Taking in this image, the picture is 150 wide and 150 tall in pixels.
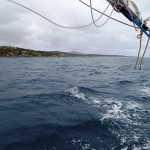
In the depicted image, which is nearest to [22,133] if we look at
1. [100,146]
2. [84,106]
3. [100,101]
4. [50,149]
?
[50,149]

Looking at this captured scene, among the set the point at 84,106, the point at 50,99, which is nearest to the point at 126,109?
the point at 84,106

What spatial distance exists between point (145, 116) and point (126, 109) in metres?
1.73

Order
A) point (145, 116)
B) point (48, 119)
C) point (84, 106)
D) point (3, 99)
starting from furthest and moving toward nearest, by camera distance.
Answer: point (3, 99), point (84, 106), point (145, 116), point (48, 119)

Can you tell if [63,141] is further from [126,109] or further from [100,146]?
[126,109]

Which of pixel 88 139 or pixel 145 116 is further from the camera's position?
pixel 145 116

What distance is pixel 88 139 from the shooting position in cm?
1020

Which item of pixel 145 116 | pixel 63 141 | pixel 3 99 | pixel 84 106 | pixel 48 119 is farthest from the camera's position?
pixel 3 99

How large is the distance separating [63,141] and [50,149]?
93cm

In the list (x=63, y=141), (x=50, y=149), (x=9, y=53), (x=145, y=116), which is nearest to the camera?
(x=50, y=149)

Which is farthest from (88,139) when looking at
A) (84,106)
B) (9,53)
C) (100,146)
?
(9,53)

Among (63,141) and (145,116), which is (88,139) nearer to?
(63,141)

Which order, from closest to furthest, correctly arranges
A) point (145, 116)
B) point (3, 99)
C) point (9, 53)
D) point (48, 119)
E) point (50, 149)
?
point (50, 149), point (48, 119), point (145, 116), point (3, 99), point (9, 53)

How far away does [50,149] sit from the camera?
9.10 meters

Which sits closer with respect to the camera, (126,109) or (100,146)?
(100,146)
